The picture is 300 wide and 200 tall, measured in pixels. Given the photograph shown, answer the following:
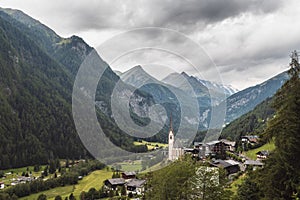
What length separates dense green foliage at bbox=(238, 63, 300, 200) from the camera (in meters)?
17.4

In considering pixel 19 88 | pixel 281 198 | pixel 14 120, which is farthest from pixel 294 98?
pixel 19 88

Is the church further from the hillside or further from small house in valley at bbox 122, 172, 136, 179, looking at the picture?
the hillside

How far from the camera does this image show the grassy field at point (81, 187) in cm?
7525

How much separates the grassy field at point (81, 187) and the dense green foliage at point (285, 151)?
57309 millimetres

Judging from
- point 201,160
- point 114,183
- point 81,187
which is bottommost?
point 81,187

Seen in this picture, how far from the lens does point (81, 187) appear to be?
8144 cm

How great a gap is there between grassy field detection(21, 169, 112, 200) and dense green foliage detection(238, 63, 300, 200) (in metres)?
57.3

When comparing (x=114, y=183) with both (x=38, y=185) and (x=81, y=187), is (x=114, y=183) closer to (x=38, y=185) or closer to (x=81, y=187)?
(x=81, y=187)

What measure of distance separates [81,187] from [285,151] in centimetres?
7087

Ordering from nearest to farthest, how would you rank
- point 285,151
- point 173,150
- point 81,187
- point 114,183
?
point 285,151 < point 173,150 < point 114,183 < point 81,187

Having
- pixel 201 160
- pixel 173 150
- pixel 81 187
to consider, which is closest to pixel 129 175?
pixel 81 187

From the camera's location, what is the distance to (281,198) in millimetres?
17219

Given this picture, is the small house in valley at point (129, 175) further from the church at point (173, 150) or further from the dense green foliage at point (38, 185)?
the dense green foliage at point (38, 185)

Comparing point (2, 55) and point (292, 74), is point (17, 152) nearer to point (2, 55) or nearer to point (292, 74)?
point (2, 55)
